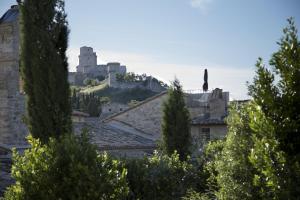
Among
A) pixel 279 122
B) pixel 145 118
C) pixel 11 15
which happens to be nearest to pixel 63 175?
pixel 279 122

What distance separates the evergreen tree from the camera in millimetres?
18188

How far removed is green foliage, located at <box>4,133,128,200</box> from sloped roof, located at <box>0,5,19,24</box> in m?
11.8

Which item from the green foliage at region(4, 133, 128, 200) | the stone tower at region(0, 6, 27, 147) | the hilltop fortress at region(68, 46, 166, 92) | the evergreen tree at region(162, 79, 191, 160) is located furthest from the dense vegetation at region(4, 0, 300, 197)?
the hilltop fortress at region(68, 46, 166, 92)

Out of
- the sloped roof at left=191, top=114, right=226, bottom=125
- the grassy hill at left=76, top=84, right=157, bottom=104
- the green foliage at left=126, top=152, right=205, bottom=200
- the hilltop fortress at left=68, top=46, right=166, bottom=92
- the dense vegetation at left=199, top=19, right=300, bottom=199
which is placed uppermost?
the hilltop fortress at left=68, top=46, right=166, bottom=92

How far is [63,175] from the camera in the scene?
6.14 m

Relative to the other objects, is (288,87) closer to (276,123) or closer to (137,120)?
(276,123)

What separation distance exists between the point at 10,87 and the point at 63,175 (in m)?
11.7

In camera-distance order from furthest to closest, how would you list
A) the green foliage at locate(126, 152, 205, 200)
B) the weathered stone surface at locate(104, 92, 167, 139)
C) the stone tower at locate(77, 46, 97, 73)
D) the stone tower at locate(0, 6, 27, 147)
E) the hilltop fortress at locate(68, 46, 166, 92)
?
the stone tower at locate(77, 46, 97, 73)
the hilltop fortress at locate(68, 46, 166, 92)
the weathered stone surface at locate(104, 92, 167, 139)
the stone tower at locate(0, 6, 27, 147)
the green foliage at locate(126, 152, 205, 200)

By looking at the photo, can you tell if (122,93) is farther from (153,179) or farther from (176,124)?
(153,179)

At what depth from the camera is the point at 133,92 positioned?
8306 centimetres

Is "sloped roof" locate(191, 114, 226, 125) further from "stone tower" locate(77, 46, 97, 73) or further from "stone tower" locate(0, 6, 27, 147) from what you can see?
"stone tower" locate(77, 46, 97, 73)

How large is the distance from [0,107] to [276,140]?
13.9 meters

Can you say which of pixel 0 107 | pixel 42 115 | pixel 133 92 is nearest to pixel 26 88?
pixel 42 115

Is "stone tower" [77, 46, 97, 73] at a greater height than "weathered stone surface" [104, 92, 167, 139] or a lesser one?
greater
